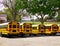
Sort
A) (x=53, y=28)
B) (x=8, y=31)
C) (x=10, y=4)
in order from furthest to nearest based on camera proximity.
Result: (x=10, y=4), (x=53, y=28), (x=8, y=31)

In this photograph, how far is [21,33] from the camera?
926 inches

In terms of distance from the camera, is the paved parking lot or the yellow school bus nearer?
the paved parking lot

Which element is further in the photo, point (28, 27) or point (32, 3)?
point (32, 3)

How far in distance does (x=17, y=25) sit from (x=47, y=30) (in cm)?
368

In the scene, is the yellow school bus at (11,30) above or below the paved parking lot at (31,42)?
above

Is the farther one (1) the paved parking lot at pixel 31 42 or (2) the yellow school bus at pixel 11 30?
(2) the yellow school bus at pixel 11 30

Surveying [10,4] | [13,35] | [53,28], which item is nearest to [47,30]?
[53,28]

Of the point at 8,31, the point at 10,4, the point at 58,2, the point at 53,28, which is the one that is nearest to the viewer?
the point at 8,31

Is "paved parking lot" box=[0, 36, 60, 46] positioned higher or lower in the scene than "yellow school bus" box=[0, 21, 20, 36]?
lower

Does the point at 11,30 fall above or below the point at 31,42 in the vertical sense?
above

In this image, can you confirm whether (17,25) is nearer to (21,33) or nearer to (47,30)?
(21,33)

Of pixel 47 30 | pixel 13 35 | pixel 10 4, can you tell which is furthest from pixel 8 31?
pixel 10 4

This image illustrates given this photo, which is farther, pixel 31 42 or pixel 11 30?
pixel 11 30

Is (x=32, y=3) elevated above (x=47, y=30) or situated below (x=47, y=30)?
above
